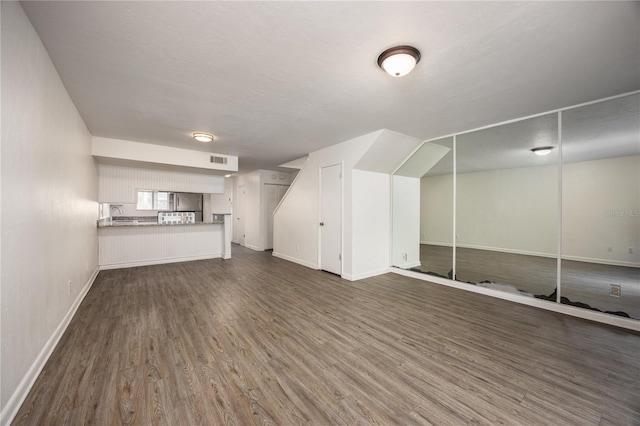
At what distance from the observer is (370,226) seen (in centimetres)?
482

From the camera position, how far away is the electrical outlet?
2.82m

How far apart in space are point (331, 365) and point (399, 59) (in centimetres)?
260

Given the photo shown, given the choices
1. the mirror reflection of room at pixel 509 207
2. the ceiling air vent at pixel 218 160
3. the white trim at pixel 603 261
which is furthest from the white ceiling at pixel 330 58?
the ceiling air vent at pixel 218 160

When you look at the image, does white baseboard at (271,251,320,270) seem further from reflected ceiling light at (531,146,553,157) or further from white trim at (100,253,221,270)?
reflected ceiling light at (531,146,553,157)

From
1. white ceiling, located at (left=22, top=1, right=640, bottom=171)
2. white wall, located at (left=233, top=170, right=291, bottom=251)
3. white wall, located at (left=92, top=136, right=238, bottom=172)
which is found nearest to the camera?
white ceiling, located at (left=22, top=1, right=640, bottom=171)

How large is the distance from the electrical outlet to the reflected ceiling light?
1.80 metres

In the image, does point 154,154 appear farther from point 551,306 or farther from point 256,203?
point 551,306

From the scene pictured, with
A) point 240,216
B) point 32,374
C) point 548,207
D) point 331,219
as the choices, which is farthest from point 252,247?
point 548,207

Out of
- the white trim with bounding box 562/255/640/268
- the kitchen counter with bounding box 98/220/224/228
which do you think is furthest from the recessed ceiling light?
the white trim with bounding box 562/255/640/268

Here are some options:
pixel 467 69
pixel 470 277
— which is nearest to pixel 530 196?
pixel 470 277

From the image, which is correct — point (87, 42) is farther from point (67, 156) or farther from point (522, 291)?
point (522, 291)

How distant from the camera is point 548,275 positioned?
3.27 meters

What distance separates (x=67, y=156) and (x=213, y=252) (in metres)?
4.16

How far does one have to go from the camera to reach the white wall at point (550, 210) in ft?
9.25
